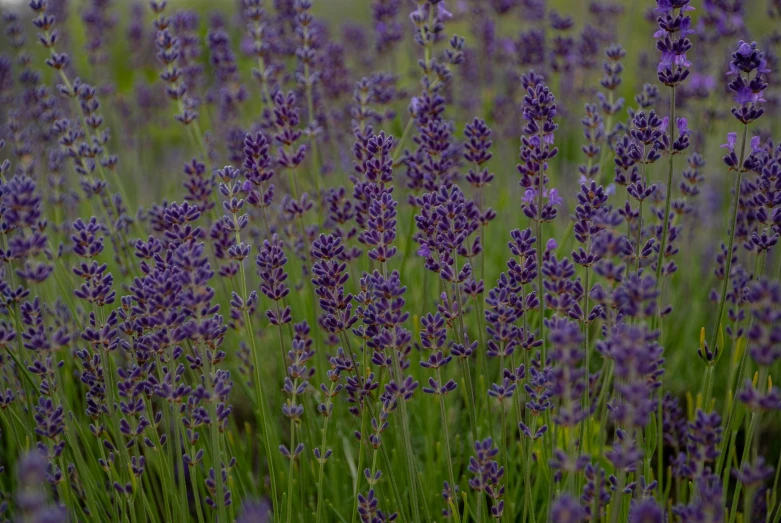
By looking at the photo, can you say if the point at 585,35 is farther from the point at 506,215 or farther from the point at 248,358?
the point at 248,358

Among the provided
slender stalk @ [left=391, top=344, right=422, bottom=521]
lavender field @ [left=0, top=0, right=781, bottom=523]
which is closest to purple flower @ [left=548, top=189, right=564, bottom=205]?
lavender field @ [left=0, top=0, right=781, bottom=523]

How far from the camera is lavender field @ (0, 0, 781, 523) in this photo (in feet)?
6.12

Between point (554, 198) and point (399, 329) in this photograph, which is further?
point (554, 198)

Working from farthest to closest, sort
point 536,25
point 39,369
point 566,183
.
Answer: point 536,25 → point 566,183 → point 39,369

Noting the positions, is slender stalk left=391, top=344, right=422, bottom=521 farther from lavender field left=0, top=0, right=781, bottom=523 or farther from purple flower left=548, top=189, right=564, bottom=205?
purple flower left=548, top=189, right=564, bottom=205

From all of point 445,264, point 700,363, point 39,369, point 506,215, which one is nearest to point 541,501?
point 445,264

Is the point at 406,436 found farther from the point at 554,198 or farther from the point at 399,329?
the point at 554,198

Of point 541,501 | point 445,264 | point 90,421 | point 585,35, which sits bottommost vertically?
point 541,501

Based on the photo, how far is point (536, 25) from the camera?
604 cm

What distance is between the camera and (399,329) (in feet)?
6.57

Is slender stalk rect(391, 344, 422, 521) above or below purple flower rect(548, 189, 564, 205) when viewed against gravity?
below

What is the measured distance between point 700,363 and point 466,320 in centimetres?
134

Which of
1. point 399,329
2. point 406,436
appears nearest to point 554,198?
point 399,329

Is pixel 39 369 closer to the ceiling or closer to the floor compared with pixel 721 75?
closer to the floor
